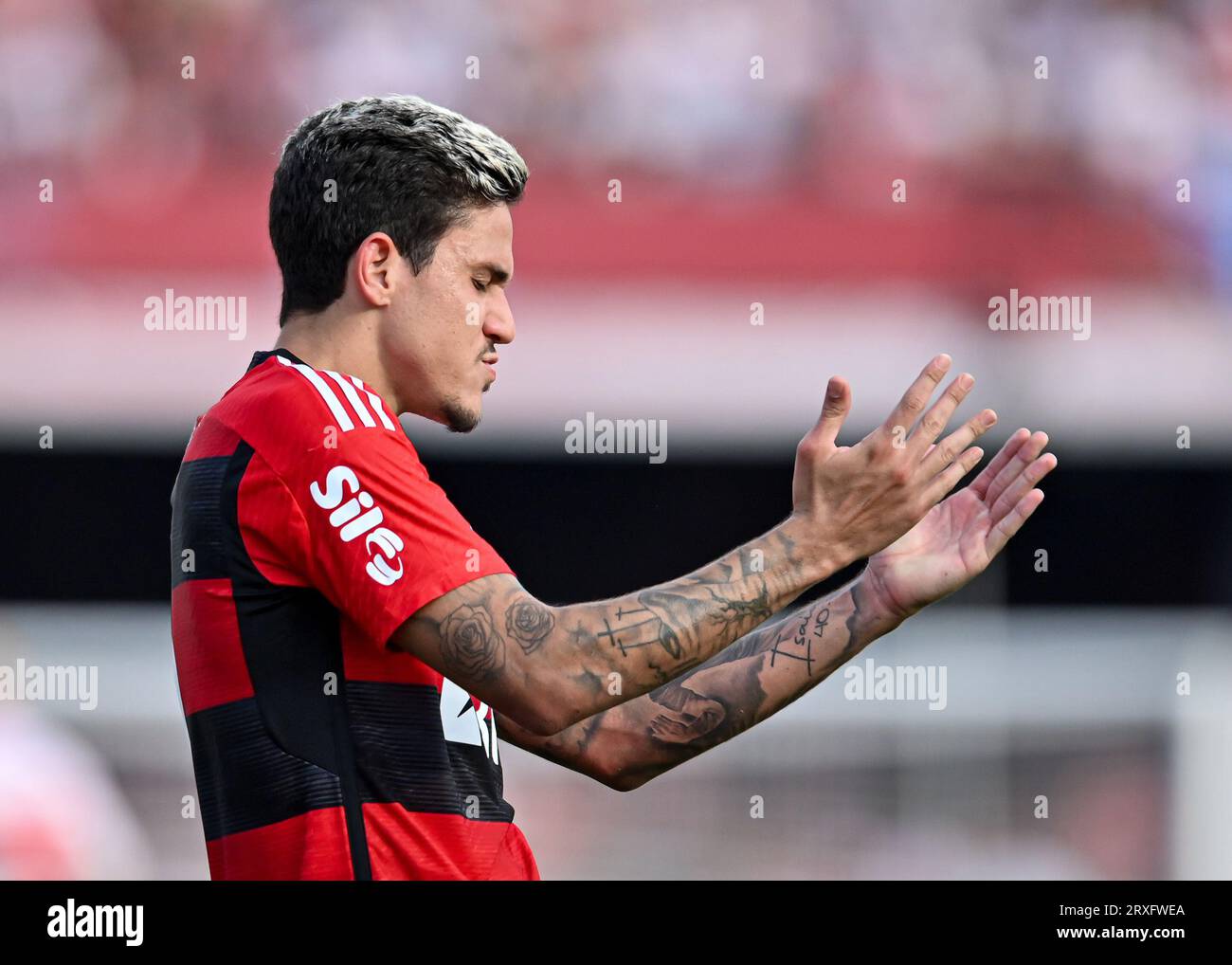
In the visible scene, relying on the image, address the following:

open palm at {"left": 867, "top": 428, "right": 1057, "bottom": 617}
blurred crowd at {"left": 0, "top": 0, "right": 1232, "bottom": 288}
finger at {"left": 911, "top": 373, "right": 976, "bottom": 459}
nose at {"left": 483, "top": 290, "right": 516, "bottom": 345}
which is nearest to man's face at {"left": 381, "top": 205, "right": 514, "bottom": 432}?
nose at {"left": 483, "top": 290, "right": 516, "bottom": 345}

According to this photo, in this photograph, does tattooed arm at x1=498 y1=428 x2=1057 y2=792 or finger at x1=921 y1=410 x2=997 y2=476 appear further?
tattooed arm at x1=498 y1=428 x2=1057 y2=792

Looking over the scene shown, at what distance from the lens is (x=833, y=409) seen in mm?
1848

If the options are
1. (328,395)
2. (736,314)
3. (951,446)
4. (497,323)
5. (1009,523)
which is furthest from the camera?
(736,314)

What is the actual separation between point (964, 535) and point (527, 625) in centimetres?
87

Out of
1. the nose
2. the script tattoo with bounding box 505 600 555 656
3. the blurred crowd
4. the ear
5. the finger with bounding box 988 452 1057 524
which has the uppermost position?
the blurred crowd

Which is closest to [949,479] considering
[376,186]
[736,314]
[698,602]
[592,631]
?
[698,602]

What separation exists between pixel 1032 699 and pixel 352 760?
14.7 feet

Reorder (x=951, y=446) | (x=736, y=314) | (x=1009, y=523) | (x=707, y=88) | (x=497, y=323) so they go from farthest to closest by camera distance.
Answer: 1. (x=707, y=88)
2. (x=736, y=314)
3. (x=1009, y=523)
4. (x=497, y=323)
5. (x=951, y=446)

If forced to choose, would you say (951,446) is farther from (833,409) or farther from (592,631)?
(592,631)

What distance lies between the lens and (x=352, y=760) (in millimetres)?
1773

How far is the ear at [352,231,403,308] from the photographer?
6.50 ft

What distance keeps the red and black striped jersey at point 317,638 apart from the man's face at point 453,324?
16cm

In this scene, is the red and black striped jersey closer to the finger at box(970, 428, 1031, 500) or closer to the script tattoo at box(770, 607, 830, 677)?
the script tattoo at box(770, 607, 830, 677)
